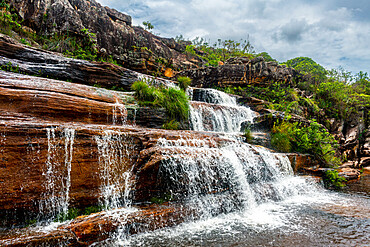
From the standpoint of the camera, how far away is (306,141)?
881 cm

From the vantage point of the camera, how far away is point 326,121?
1599 centimetres

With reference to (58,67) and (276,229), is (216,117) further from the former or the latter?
(58,67)

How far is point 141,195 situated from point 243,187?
2.77m

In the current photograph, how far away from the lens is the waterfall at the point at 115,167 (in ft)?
12.4

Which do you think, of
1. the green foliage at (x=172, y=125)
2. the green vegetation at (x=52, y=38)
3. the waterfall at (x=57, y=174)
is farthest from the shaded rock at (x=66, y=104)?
the green vegetation at (x=52, y=38)

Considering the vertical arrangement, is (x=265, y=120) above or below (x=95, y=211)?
above

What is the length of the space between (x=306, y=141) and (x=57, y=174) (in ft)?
31.6

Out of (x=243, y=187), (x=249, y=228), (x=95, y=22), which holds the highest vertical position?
(x=95, y=22)

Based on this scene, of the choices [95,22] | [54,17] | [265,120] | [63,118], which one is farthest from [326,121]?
[54,17]

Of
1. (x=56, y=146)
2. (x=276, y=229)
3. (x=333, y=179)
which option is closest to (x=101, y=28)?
(x=56, y=146)

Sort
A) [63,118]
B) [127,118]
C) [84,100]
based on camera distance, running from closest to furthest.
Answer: [63,118] → [84,100] → [127,118]

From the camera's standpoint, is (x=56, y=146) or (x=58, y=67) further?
(x=58, y=67)

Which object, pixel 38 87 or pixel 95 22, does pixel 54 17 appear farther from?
pixel 38 87

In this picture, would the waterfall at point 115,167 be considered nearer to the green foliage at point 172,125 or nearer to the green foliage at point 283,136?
the green foliage at point 172,125
